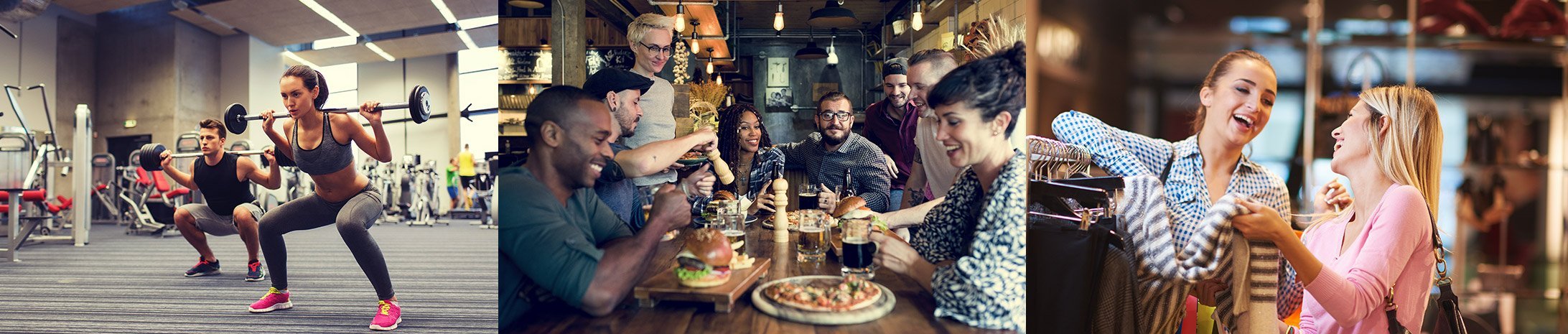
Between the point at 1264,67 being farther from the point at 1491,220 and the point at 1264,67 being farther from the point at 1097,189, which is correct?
the point at 1491,220

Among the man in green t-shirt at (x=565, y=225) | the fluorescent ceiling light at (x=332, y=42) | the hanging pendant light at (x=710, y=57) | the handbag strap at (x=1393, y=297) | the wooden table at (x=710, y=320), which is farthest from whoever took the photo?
the fluorescent ceiling light at (x=332, y=42)

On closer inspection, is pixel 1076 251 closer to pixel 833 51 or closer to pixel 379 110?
pixel 833 51

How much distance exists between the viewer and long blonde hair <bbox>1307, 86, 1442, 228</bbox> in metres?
2.36

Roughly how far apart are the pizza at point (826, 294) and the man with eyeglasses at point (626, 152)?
17.8 inches

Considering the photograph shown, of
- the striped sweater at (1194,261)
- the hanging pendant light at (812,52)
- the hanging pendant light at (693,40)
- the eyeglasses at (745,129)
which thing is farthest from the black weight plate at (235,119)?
the striped sweater at (1194,261)

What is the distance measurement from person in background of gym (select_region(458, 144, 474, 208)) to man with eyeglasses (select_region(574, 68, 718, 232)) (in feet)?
3.06

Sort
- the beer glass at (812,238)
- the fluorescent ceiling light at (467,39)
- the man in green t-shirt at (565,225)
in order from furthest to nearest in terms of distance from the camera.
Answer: the fluorescent ceiling light at (467,39), the beer glass at (812,238), the man in green t-shirt at (565,225)

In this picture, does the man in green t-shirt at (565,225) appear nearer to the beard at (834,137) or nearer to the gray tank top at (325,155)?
the beard at (834,137)

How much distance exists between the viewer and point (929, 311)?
172cm

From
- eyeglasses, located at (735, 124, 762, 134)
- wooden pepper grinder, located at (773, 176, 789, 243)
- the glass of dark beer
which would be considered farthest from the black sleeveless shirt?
the glass of dark beer

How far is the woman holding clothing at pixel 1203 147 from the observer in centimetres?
231

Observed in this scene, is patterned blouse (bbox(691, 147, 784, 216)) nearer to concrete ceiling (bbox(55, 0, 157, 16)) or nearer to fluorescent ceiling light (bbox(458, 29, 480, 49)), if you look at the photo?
fluorescent ceiling light (bbox(458, 29, 480, 49))

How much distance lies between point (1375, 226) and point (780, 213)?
2211mm

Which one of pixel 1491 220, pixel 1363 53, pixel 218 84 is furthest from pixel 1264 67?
pixel 218 84
